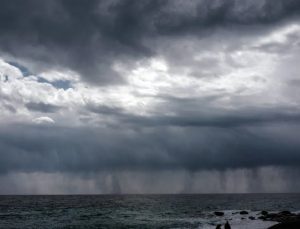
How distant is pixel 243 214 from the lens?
→ 9150 centimetres

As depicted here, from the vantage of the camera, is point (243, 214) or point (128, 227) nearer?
point (128, 227)

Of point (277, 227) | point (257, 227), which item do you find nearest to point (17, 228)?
point (257, 227)

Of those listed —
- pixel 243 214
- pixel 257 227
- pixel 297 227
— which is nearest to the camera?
pixel 297 227

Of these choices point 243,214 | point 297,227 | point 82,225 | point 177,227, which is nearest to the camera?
point 297,227

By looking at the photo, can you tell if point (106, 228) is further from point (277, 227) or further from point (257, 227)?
point (277, 227)

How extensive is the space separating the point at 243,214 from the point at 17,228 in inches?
1973

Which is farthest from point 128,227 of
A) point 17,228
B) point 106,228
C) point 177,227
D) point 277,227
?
point 277,227

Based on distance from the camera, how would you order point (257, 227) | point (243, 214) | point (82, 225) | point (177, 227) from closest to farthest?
point (257, 227) → point (177, 227) → point (82, 225) → point (243, 214)

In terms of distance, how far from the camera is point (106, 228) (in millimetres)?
69812

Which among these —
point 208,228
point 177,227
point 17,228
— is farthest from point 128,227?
point 17,228

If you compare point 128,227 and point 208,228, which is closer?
point 208,228

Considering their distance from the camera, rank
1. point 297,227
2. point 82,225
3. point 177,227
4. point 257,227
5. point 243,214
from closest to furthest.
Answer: point 297,227
point 257,227
point 177,227
point 82,225
point 243,214

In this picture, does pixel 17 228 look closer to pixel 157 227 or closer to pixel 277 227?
pixel 157 227

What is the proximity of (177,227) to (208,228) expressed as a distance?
614 centimetres
